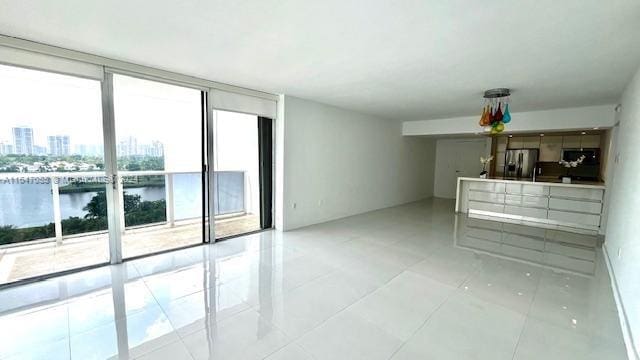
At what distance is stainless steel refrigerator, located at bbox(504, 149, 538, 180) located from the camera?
7.39 metres

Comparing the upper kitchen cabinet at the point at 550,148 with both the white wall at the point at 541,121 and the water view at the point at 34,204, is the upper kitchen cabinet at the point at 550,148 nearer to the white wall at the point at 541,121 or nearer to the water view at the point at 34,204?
the white wall at the point at 541,121

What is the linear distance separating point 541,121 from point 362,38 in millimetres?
5262

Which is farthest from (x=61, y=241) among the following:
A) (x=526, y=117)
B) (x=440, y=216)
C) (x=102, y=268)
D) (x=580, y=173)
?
(x=580, y=173)

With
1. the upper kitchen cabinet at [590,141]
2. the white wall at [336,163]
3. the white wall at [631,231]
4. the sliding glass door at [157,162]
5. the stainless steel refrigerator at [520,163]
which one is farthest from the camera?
the stainless steel refrigerator at [520,163]

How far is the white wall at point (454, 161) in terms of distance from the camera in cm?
868

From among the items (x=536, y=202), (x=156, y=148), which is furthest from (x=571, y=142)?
(x=156, y=148)

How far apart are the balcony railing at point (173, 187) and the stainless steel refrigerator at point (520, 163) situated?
7397 mm

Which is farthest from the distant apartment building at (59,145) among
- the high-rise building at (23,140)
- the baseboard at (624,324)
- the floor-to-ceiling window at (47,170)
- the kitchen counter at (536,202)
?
the kitchen counter at (536,202)

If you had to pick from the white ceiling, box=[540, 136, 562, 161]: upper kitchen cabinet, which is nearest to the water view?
the white ceiling

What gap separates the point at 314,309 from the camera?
237 centimetres

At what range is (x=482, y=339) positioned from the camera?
2020 millimetres

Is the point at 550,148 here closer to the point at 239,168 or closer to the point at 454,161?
the point at 454,161

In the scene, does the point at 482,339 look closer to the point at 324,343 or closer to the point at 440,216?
the point at 324,343

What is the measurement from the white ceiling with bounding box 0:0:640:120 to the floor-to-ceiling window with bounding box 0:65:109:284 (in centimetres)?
59
